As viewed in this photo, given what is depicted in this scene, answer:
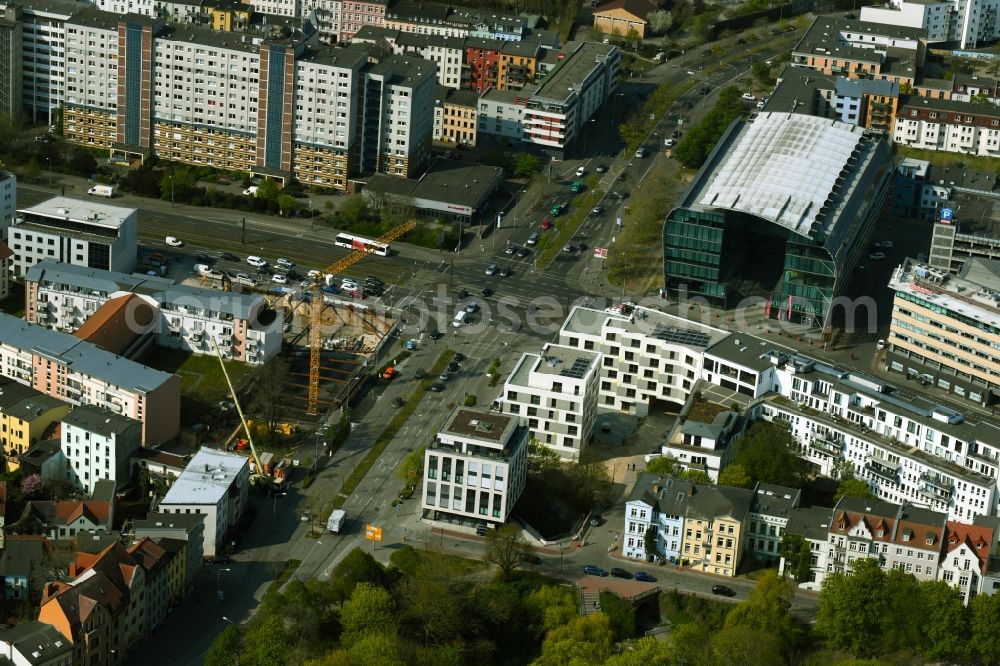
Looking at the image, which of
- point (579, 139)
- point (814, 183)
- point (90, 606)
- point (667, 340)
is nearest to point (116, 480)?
point (90, 606)

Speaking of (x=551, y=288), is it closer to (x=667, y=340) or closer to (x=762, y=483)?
(x=667, y=340)

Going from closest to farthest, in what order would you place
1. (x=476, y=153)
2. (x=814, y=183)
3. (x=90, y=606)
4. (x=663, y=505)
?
(x=90, y=606) < (x=663, y=505) < (x=814, y=183) < (x=476, y=153)

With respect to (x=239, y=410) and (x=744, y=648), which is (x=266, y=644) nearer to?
(x=744, y=648)

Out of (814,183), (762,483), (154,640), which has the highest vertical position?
(814,183)

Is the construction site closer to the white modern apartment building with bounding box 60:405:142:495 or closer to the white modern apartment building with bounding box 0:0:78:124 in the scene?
the white modern apartment building with bounding box 60:405:142:495

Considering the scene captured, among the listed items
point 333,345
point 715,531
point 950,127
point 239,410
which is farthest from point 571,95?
point 715,531

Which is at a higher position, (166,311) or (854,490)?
(166,311)

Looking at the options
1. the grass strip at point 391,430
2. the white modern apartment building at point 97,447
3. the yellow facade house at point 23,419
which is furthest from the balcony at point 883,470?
the yellow facade house at point 23,419
